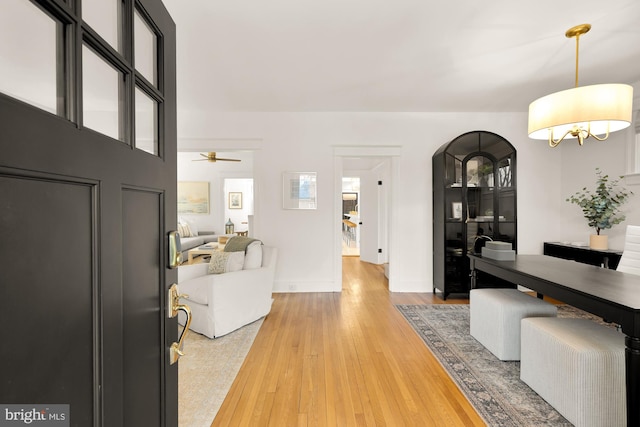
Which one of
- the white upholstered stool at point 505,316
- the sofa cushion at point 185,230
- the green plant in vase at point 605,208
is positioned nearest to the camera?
the white upholstered stool at point 505,316

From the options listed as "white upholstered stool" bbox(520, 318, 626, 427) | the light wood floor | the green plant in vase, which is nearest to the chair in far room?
the green plant in vase

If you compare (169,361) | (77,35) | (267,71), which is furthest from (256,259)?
(77,35)

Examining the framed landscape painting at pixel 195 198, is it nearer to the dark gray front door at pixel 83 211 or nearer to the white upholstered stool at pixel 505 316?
the white upholstered stool at pixel 505 316

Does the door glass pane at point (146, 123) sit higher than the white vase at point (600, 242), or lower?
higher

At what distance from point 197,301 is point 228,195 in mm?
6710

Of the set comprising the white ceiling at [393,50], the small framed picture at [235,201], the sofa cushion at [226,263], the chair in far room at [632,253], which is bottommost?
the sofa cushion at [226,263]

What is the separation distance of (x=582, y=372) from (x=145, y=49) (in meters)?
2.48

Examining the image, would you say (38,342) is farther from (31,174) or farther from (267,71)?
(267,71)

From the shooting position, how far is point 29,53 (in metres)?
0.46

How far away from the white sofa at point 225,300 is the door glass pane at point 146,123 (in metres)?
2.03

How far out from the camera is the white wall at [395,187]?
4.23 m

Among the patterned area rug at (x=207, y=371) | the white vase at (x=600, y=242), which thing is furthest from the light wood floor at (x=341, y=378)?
the white vase at (x=600, y=242)

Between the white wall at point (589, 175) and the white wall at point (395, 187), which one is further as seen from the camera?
the white wall at point (395, 187)

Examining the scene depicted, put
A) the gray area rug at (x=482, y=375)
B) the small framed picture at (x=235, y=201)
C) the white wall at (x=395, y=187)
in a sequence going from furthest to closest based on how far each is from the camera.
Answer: the small framed picture at (x=235, y=201) < the white wall at (x=395, y=187) < the gray area rug at (x=482, y=375)
